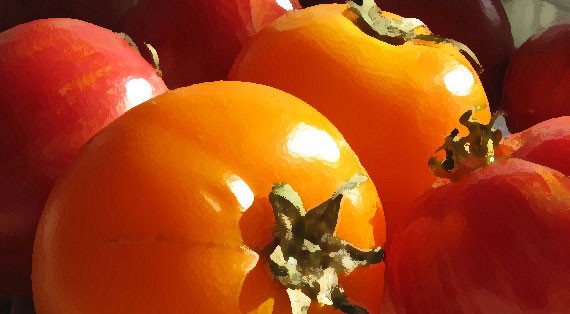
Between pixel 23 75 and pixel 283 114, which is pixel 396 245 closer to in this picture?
pixel 283 114

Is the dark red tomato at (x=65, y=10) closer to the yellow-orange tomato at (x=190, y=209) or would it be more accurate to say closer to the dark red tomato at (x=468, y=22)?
the dark red tomato at (x=468, y=22)

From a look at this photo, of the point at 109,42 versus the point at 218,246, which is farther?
the point at 109,42

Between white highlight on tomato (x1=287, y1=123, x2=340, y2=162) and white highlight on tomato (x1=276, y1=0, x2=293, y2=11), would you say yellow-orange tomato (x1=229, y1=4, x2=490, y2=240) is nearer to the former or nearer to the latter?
white highlight on tomato (x1=287, y1=123, x2=340, y2=162)

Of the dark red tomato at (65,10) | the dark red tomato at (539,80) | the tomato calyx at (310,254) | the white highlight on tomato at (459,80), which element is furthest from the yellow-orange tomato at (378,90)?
the dark red tomato at (65,10)

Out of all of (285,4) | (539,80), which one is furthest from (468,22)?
(285,4)

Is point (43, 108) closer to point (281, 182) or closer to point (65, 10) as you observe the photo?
point (281, 182)

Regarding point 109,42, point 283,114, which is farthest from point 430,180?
point 109,42
